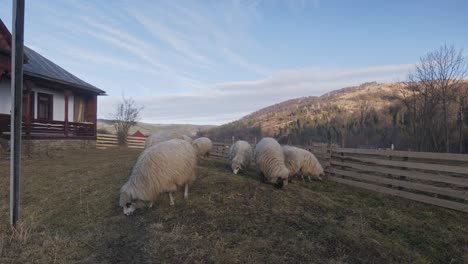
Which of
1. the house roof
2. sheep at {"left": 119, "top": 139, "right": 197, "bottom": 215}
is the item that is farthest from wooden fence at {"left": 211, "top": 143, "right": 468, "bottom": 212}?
the house roof

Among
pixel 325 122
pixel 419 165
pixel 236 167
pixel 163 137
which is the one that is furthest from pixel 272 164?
pixel 325 122

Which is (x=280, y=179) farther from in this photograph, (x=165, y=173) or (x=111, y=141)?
(x=111, y=141)

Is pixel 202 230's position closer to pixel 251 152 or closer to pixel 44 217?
pixel 44 217

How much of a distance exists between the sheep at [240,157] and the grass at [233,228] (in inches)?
97.4

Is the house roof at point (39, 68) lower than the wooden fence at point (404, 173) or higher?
higher

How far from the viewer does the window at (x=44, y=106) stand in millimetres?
18723

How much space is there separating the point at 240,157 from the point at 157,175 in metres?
4.98

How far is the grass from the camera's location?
4461mm

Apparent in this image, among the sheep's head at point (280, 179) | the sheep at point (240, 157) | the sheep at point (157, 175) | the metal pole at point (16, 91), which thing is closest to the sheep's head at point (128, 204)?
the sheep at point (157, 175)

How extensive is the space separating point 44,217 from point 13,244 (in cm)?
138

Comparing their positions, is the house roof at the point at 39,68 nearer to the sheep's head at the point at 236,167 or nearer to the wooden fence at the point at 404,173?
the sheep's head at the point at 236,167

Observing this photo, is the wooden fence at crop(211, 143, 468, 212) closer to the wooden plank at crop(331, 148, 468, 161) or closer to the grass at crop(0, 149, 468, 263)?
the wooden plank at crop(331, 148, 468, 161)

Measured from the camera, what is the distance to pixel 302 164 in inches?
403

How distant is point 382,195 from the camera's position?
28.4ft
